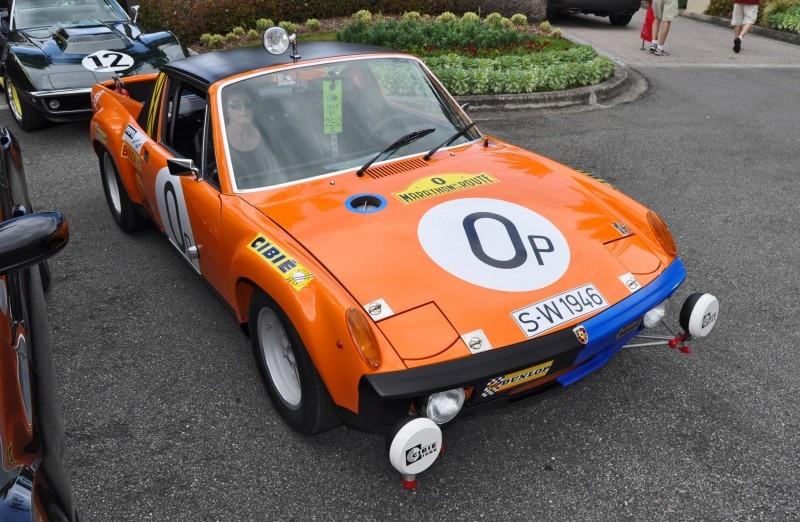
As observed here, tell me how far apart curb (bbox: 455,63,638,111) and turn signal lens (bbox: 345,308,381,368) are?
20.8ft

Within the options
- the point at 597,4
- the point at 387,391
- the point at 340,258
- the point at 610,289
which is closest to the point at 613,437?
the point at 610,289

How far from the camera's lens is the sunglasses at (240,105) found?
3.45m

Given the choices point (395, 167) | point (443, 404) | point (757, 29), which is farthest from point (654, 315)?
point (757, 29)

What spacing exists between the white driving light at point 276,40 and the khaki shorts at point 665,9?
29.7 ft

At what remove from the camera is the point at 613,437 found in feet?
9.56

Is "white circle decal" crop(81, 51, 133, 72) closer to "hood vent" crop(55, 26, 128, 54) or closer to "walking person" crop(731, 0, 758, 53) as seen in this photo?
"hood vent" crop(55, 26, 128, 54)

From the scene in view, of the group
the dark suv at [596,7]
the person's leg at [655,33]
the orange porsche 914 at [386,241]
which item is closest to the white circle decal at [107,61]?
the orange porsche 914 at [386,241]

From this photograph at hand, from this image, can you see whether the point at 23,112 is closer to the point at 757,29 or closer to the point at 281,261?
the point at 281,261

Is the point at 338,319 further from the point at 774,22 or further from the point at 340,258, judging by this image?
the point at 774,22

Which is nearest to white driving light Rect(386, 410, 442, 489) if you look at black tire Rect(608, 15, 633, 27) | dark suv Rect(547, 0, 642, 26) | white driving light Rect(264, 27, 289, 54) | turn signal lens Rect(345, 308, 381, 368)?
turn signal lens Rect(345, 308, 381, 368)

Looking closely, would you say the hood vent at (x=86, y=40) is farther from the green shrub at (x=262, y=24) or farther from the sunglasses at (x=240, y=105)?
the sunglasses at (x=240, y=105)

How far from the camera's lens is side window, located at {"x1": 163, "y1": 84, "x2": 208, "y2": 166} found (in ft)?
13.1

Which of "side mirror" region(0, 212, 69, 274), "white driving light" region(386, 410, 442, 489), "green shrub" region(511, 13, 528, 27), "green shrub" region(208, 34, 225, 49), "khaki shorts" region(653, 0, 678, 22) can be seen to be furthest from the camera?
"green shrub" region(511, 13, 528, 27)

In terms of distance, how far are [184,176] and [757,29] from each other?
14.4 m
